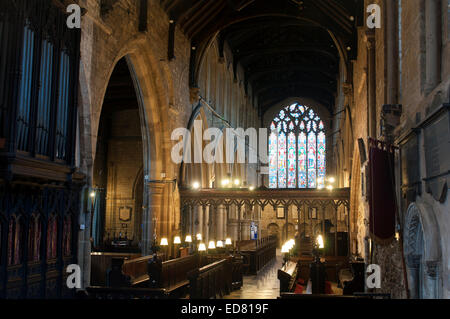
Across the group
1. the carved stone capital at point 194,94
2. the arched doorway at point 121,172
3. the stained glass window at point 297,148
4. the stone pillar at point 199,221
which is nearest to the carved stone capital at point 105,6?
the carved stone capital at point 194,94

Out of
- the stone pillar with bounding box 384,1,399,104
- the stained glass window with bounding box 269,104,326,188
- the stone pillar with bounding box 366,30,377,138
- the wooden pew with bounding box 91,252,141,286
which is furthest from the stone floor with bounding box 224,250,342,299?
the stained glass window with bounding box 269,104,326,188

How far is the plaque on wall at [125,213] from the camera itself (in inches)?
943

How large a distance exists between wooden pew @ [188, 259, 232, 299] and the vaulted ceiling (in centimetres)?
828

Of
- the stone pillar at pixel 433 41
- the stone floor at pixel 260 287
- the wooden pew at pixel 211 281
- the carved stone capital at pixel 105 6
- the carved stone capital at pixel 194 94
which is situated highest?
the carved stone capital at pixel 105 6

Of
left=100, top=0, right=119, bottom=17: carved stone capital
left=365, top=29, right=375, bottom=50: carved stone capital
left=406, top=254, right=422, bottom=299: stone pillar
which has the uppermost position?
left=100, top=0, right=119, bottom=17: carved stone capital

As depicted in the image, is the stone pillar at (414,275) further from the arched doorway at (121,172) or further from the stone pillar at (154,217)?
the arched doorway at (121,172)

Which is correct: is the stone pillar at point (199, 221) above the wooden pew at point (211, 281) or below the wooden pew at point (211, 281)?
above

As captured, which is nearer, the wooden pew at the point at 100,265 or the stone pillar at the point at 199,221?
the wooden pew at the point at 100,265

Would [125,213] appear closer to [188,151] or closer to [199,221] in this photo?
[199,221]

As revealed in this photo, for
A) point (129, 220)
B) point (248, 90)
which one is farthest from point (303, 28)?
point (129, 220)

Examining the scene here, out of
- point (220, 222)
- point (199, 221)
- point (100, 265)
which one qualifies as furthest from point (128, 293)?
point (220, 222)

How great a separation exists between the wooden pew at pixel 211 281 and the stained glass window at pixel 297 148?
24.8 m

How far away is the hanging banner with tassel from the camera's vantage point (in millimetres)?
8242

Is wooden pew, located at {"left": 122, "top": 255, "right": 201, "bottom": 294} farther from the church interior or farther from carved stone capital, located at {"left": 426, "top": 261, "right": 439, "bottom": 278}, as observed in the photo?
carved stone capital, located at {"left": 426, "top": 261, "right": 439, "bottom": 278}
